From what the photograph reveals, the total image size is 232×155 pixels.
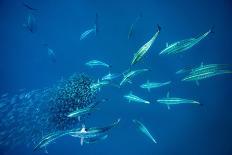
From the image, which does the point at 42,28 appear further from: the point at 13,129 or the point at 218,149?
the point at 218,149

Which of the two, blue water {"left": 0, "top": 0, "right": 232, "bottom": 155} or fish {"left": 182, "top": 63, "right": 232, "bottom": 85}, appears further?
blue water {"left": 0, "top": 0, "right": 232, "bottom": 155}

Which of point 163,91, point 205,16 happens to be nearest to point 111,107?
point 163,91

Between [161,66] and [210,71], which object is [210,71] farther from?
[161,66]

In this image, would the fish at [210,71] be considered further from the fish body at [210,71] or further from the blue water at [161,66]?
the blue water at [161,66]

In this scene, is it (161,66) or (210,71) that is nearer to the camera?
(210,71)

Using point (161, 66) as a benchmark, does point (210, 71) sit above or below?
below

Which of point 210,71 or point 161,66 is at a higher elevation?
point 161,66

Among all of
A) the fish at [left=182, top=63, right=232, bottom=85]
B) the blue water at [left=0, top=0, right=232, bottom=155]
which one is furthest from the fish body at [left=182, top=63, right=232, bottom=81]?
the blue water at [left=0, top=0, right=232, bottom=155]

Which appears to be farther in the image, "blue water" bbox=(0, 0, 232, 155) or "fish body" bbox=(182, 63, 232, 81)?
"blue water" bbox=(0, 0, 232, 155)

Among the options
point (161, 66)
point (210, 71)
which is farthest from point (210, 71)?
point (161, 66)

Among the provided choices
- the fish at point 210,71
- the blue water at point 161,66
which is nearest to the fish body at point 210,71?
the fish at point 210,71

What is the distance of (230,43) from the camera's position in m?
15.5

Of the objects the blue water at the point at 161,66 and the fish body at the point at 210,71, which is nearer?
the fish body at the point at 210,71

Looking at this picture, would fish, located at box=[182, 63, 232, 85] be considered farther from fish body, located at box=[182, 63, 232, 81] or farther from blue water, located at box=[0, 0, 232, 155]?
blue water, located at box=[0, 0, 232, 155]
